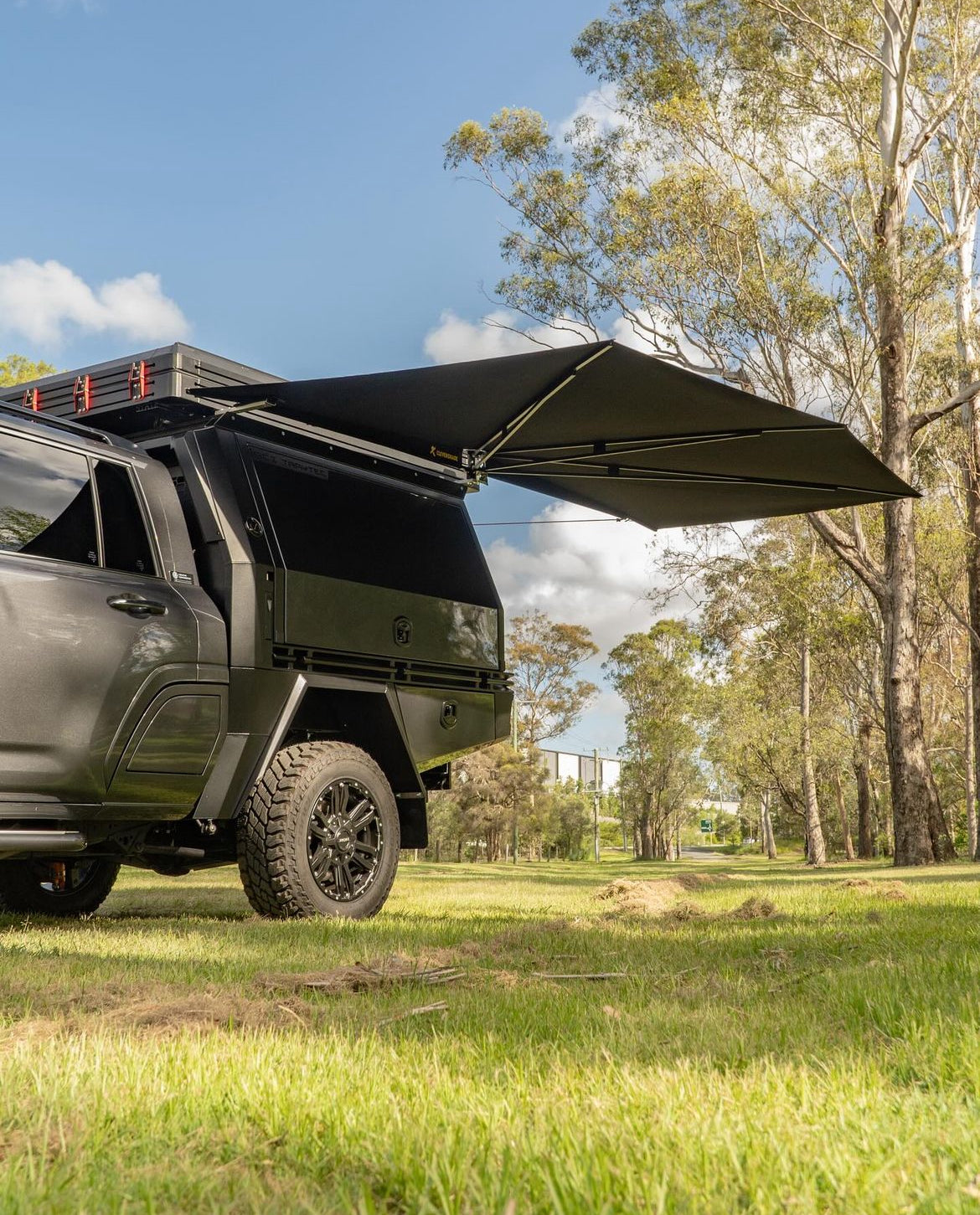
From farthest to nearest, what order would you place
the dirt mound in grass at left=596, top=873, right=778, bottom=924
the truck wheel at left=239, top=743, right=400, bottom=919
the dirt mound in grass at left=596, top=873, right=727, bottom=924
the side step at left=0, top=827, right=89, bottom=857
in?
the dirt mound in grass at left=596, top=873, right=727, bottom=924, the dirt mound in grass at left=596, top=873, right=778, bottom=924, the truck wheel at left=239, top=743, right=400, bottom=919, the side step at left=0, top=827, right=89, bottom=857

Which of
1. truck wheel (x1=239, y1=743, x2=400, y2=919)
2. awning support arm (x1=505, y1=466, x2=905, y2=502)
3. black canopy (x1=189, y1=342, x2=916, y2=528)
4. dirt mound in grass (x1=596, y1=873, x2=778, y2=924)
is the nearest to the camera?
black canopy (x1=189, y1=342, x2=916, y2=528)

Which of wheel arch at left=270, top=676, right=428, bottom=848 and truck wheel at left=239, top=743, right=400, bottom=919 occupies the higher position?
wheel arch at left=270, top=676, right=428, bottom=848

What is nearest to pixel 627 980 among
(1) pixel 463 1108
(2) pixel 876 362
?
(1) pixel 463 1108

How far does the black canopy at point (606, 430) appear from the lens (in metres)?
5.60

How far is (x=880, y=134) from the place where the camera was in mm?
17250

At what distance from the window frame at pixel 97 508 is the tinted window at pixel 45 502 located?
0.5 inches

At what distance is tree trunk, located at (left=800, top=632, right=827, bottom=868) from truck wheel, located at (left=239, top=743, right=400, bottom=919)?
21.7 meters

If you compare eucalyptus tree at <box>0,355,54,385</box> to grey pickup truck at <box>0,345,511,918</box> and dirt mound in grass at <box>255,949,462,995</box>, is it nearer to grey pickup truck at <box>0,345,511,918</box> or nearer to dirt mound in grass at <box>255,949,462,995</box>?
grey pickup truck at <box>0,345,511,918</box>

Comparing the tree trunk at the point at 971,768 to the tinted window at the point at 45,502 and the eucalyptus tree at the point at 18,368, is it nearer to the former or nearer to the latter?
the eucalyptus tree at the point at 18,368

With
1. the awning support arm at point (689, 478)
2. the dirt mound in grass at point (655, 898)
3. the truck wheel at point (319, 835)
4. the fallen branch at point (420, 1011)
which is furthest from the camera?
Result: the awning support arm at point (689, 478)

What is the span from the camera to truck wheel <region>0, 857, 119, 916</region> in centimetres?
653

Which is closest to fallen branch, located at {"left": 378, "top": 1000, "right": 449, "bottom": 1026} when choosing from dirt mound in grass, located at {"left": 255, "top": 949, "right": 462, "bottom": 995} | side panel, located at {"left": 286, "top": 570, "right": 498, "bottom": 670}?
dirt mound in grass, located at {"left": 255, "top": 949, "right": 462, "bottom": 995}

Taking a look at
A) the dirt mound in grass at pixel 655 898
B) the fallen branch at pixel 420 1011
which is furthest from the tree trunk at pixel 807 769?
the fallen branch at pixel 420 1011

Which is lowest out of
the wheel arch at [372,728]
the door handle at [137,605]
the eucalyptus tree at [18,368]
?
the wheel arch at [372,728]
